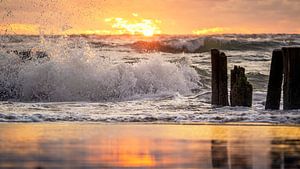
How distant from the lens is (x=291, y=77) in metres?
12.1

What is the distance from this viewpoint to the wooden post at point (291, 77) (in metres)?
12.1

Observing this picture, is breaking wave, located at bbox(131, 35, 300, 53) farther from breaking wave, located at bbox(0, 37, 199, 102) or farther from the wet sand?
the wet sand

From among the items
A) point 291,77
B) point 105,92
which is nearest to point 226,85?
point 291,77

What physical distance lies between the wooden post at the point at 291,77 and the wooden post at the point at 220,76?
1.58m

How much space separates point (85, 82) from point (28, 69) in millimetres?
1934

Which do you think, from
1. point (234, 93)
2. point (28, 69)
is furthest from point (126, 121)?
point (28, 69)

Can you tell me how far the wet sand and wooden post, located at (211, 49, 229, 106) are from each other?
3102 mm

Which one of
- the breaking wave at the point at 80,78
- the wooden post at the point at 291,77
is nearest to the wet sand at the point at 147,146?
the wooden post at the point at 291,77

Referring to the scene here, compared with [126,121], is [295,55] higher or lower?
higher

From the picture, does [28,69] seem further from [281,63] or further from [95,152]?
[95,152]

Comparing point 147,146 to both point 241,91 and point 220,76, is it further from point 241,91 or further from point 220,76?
point 220,76

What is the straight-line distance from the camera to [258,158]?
23.7ft

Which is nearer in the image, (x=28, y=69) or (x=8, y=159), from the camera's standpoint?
(x=8, y=159)

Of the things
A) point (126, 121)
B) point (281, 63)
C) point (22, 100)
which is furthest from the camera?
point (22, 100)
